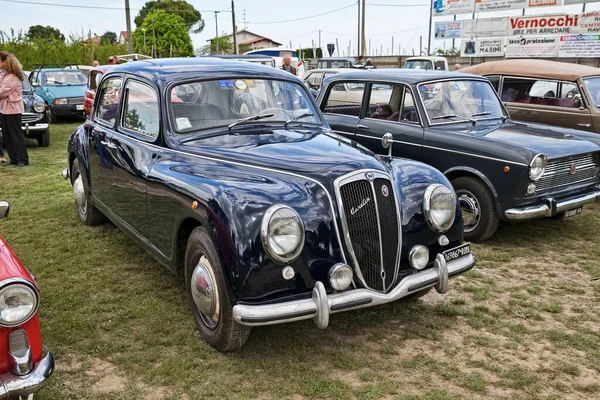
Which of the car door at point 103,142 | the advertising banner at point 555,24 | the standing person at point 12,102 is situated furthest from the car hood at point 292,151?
the advertising banner at point 555,24

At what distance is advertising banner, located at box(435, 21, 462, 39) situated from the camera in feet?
96.4

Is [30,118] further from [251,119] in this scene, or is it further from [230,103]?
[251,119]

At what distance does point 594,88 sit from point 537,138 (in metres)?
2.80

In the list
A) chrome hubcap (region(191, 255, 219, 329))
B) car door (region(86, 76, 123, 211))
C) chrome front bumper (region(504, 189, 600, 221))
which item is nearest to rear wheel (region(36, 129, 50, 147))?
car door (region(86, 76, 123, 211))

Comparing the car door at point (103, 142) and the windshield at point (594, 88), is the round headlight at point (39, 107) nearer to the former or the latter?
the car door at point (103, 142)

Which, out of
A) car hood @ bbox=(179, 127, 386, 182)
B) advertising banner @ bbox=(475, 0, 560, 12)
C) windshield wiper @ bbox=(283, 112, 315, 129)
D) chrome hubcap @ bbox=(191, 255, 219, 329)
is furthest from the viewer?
advertising banner @ bbox=(475, 0, 560, 12)

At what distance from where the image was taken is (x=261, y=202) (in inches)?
131

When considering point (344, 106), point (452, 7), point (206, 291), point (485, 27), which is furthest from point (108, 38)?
point (206, 291)

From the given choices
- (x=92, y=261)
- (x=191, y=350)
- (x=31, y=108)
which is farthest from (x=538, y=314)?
(x=31, y=108)

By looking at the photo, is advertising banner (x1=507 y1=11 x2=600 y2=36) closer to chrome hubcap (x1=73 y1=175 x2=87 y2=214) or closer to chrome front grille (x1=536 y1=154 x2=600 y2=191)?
chrome front grille (x1=536 y1=154 x2=600 y2=191)

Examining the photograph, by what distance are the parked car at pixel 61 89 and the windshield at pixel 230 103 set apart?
39.0 ft

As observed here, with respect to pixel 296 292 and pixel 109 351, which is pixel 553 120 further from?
pixel 109 351

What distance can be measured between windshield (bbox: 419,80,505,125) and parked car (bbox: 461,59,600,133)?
1655 millimetres

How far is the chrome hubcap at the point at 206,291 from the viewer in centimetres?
352
